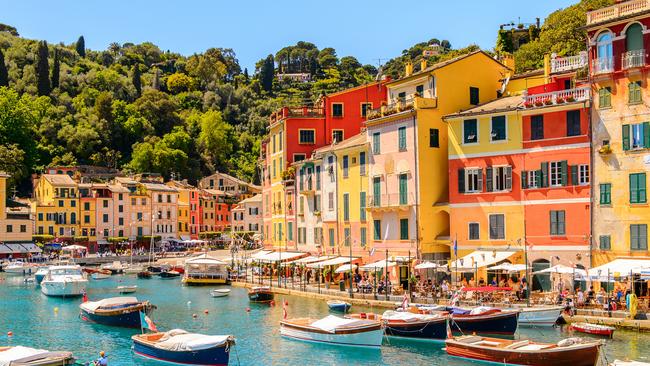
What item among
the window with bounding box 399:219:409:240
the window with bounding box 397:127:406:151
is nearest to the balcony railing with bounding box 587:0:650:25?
the window with bounding box 397:127:406:151

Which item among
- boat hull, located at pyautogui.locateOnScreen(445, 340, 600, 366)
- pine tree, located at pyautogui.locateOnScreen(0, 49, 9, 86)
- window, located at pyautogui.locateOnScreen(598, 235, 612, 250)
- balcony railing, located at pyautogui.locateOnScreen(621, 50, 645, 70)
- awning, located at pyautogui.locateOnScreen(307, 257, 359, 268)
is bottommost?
boat hull, located at pyautogui.locateOnScreen(445, 340, 600, 366)

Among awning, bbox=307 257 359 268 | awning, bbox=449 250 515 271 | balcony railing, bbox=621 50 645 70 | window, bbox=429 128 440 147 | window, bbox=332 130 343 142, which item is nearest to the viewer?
balcony railing, bbox=621 50 645 70

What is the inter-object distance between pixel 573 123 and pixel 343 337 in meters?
20.8

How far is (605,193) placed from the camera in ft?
160

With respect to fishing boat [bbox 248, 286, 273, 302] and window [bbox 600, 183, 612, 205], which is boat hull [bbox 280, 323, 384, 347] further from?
window [bbox 600, 183, 612, 205]

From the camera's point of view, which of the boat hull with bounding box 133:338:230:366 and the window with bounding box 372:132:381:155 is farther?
the window with bounding box 372:132:381:155

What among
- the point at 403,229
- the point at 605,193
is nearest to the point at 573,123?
the point at 605,193

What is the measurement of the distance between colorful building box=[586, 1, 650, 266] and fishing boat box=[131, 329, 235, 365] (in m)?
24.8

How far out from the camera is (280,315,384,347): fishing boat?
135 feet

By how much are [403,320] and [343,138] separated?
3868 centimetres

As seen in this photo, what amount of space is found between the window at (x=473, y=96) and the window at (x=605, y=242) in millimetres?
16729

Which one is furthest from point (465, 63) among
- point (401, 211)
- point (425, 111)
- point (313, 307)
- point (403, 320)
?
point (403, 320)

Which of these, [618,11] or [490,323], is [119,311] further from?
[618,11]

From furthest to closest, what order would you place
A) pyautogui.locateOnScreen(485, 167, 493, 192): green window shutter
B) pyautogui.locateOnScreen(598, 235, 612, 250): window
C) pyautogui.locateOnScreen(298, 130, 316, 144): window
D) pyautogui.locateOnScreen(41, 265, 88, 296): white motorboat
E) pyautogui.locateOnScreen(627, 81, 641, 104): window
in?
1. pyautogui.locateOnScreen(298, 130, 316, 144): window
2. pyautogui.locateOnScreen(41, 265, 88, 296): white motorboat
3. pyautogui.locateOnScreen(485, 167, 493, 192): green window shutter
4. pyautogui.locateOnScreen(598, 235, 612, 250): window
5. pyautogui.locateOnScreen(627, 81, 641, 104): window
